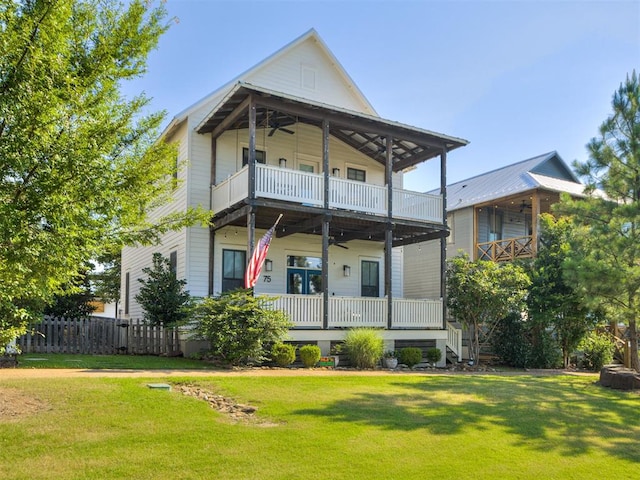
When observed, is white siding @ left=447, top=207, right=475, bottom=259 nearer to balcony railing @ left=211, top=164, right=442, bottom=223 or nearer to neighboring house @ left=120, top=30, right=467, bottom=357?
neighboring house @ left=120, top=30, right=467, bottom=357

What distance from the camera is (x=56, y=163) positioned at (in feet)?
18.0

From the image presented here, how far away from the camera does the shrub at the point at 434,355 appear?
1720 centimetres

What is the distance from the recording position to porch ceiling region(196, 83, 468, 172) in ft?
50.5

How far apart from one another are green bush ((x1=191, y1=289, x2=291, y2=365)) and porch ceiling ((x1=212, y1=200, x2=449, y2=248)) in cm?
271

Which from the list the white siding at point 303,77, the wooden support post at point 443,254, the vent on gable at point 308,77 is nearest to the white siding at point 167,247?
the white siding at point 303,77

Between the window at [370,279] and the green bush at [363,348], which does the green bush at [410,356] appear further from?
the window at [370,279]

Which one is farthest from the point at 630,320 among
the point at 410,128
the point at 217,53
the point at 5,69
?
the point at 5,69

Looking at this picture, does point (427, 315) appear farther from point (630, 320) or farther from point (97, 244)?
point (97, 244)

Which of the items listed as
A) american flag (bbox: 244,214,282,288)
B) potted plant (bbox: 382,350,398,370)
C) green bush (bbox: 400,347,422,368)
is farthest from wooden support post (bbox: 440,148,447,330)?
american flag (bbox: 244,214,282,288)

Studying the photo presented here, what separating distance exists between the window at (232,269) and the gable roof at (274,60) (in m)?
4.71

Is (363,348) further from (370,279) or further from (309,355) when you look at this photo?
(370,279)

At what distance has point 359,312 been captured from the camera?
16.5 meters

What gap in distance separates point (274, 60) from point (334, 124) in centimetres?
418

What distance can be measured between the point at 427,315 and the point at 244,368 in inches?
282
